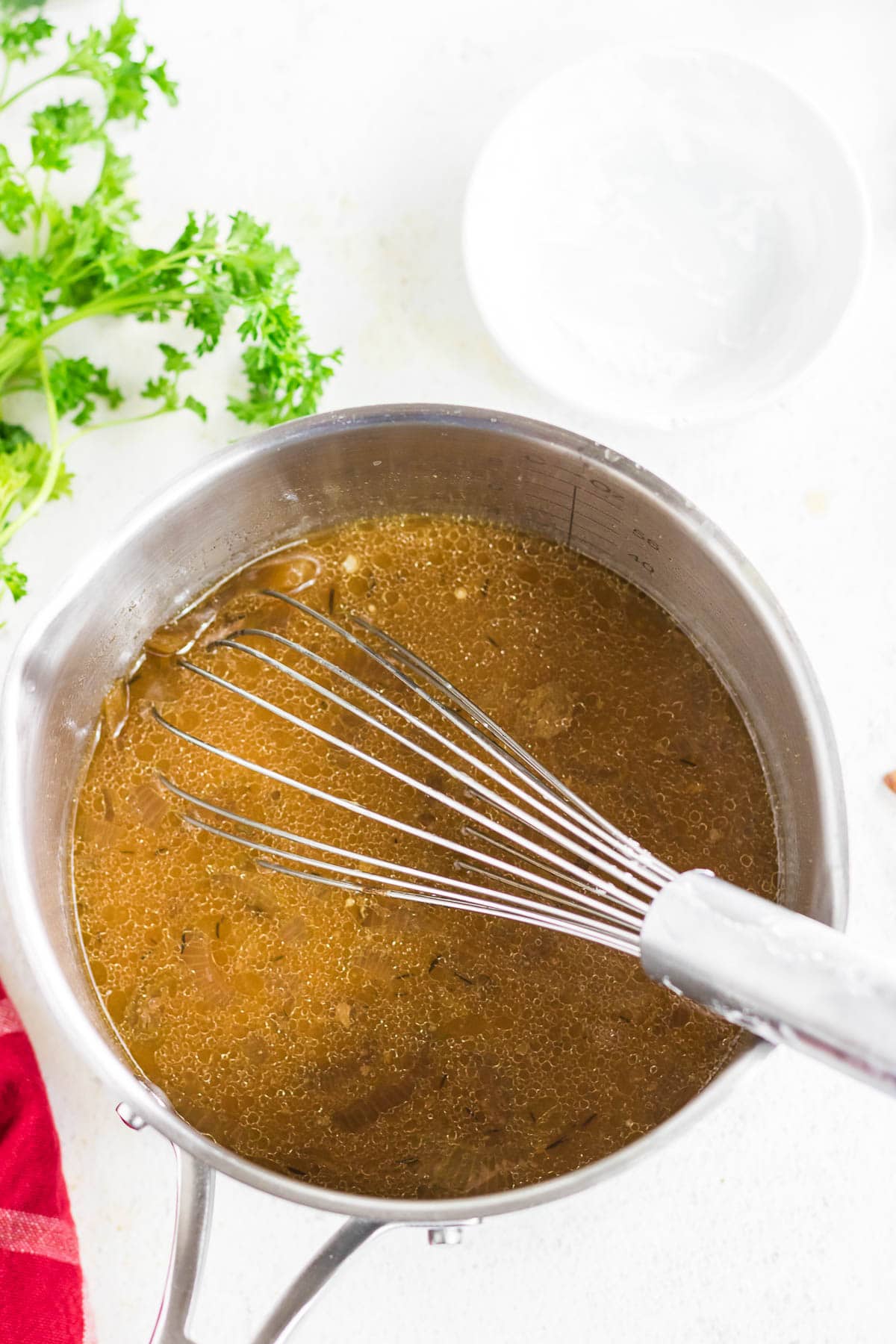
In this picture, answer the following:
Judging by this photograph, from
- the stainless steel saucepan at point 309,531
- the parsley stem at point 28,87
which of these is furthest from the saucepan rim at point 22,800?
the parsley stem at point 28,87

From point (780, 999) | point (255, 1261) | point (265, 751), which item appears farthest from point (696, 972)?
point (255, 1261)

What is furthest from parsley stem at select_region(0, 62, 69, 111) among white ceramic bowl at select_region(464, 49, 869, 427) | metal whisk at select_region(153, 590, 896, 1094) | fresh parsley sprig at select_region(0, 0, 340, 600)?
metal whisk at select_region(153, 590, 896, 1094)

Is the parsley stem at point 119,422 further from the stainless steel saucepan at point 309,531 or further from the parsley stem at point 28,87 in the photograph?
the parsley stem at point 28,87

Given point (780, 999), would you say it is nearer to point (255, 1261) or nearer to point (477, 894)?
point (477, 894)

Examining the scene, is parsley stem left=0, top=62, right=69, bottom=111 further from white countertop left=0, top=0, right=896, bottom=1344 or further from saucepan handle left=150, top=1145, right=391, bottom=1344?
saucepan handle left=150, top=1145, right=391, bottom=1344

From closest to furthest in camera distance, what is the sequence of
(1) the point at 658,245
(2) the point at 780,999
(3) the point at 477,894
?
1. (2) the point at 780,999
2. (3) the point at 477,894
3. (1) the point at 658,245

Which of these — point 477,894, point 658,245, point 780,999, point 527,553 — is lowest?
point 780,999

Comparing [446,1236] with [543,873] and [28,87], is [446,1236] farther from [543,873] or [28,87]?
[28,87]
